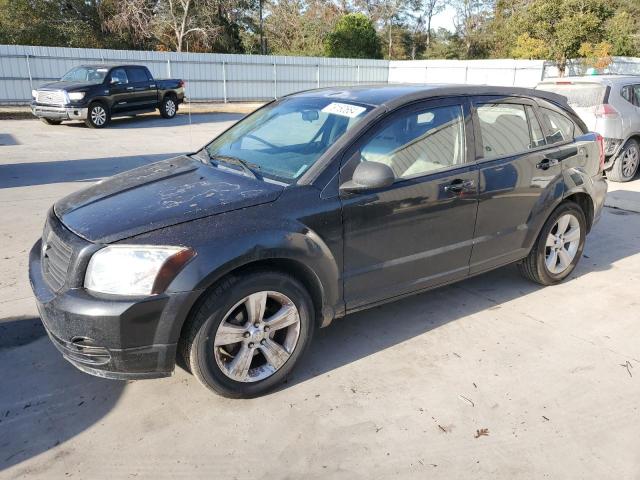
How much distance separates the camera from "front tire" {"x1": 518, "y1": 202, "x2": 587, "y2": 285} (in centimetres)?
471

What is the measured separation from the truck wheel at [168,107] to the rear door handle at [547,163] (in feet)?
52.0

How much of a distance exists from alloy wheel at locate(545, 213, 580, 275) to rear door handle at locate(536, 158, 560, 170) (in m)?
0.49

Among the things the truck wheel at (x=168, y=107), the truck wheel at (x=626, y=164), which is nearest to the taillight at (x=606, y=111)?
the truck wheel at (x=626, y=164)

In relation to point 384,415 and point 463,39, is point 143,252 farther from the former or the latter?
point 463,39

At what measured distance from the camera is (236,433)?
2943 mm

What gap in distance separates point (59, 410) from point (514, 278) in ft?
12.6

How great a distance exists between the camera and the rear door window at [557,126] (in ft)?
15.4

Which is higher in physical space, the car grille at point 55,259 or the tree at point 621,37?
the tree at point 621,37

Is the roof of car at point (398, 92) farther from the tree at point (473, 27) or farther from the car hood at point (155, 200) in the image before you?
the tree at point (473, 27)

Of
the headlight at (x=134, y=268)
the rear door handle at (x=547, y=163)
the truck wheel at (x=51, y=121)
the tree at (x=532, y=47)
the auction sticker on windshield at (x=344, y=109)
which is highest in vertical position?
the tree at (x=532, y=47)

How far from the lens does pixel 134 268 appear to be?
2785 mm

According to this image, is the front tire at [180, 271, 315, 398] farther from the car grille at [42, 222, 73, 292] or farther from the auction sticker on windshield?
the auction sticker on windshield

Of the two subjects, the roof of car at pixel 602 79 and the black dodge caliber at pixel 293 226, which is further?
the roof of car at pixel 602 79

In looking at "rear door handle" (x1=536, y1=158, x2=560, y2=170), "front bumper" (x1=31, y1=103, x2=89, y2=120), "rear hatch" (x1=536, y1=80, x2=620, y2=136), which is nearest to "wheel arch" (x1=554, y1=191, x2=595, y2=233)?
"rear door handle" (x1=536, y1=158, x2=560, y2=170)
